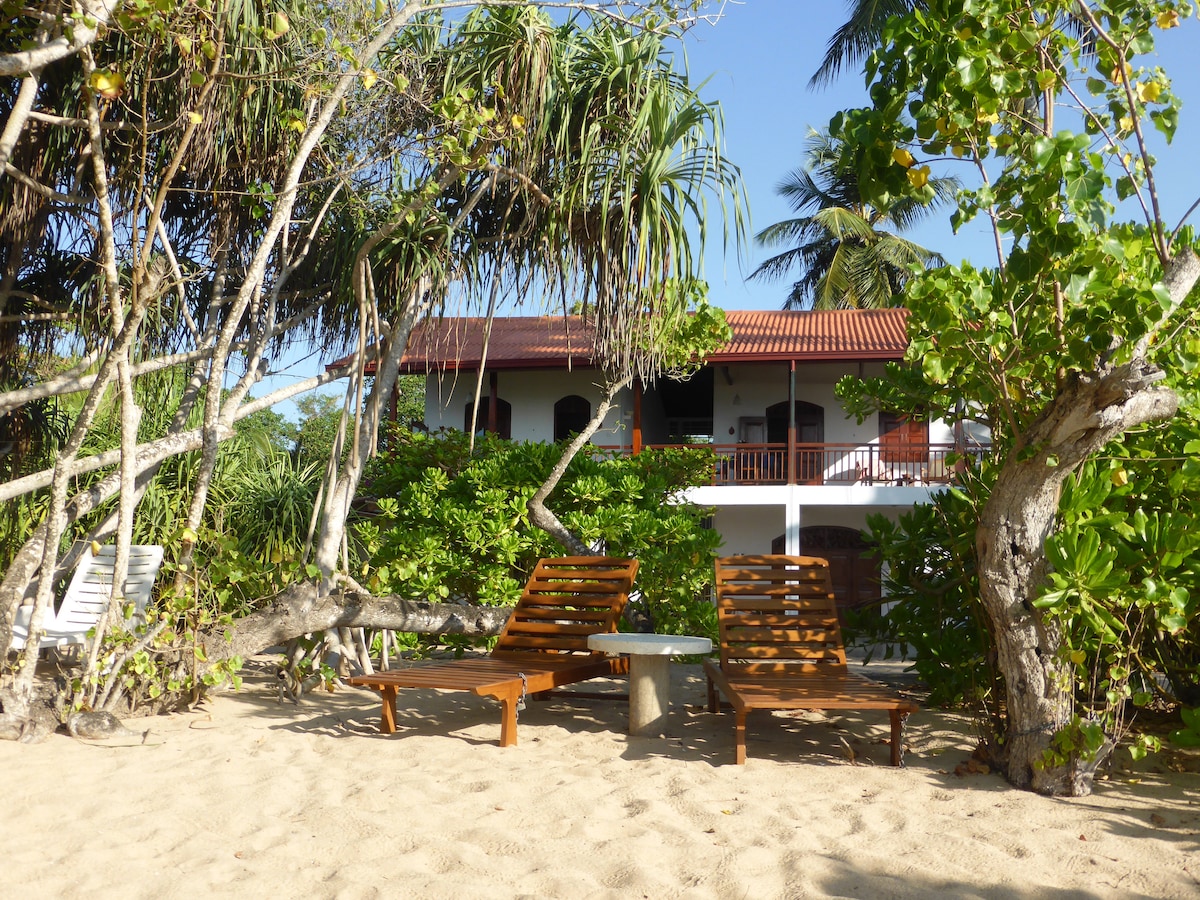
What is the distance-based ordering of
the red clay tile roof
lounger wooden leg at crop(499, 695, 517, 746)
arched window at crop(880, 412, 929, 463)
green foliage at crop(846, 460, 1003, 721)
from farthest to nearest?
arched window at crop(880, 412, 929, 463)
the red clay tile roof
green foliage at crop(846, 460, 1003, 721)
lounger wooden leg at crop(499, 695, 517, 746)

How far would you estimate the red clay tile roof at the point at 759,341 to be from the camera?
14.2 meters

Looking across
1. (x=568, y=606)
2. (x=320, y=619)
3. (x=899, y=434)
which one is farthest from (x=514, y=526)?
(x=899, y=434)

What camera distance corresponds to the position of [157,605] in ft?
15.9

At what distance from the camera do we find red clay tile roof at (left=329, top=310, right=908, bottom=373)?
14.2 metres

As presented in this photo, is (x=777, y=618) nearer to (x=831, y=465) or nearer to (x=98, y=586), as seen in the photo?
(x=98, y=586)

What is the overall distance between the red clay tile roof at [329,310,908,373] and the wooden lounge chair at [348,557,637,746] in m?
7.02

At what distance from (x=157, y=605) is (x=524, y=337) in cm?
1213

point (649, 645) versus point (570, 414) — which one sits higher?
point (570, 414)

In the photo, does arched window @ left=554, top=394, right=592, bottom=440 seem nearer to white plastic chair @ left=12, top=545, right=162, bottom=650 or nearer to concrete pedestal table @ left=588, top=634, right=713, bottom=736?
white plastic chair @ left=12, top=545, right=162, bottom=650

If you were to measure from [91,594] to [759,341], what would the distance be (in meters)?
11.0

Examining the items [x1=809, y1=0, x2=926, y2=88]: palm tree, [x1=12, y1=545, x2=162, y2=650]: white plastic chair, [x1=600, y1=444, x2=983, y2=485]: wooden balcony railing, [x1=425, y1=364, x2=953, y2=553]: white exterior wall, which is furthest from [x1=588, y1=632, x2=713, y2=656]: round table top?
[x1=809, y1=0, x2=926, y2=88]: palm tree

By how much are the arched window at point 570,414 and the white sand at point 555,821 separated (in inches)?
462

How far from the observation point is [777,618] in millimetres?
5273

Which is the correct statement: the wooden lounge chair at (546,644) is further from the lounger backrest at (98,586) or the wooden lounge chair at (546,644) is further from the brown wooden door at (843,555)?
the brown wooden door at (843,555)
